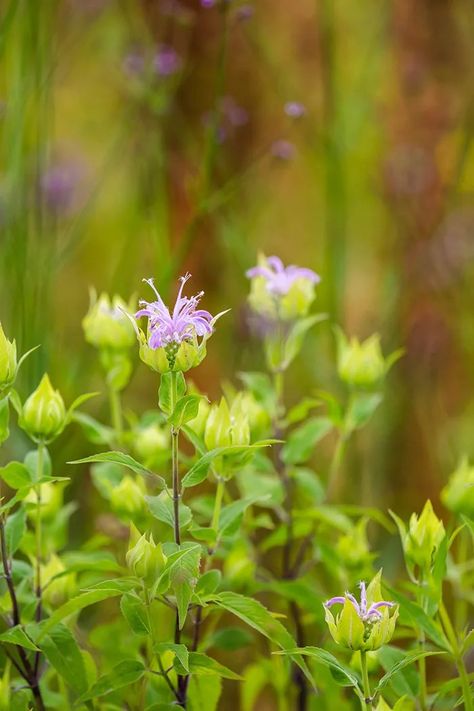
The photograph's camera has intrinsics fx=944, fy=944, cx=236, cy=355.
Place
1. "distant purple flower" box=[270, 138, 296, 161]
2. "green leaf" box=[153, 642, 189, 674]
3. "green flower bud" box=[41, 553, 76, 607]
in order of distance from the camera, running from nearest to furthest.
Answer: "green leaf" box=[153, 642, 189, 674] → "green flower bud" box=[41, 553, 76, 607] → "distant purple flower" box=[270, 138, 296, 161]

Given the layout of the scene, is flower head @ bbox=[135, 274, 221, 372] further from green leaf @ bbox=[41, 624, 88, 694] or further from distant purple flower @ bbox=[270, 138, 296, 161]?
distant purple flower @ bbox=[270, 138, 296, 161]

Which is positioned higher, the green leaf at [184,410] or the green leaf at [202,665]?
the green leaf at [184,410]

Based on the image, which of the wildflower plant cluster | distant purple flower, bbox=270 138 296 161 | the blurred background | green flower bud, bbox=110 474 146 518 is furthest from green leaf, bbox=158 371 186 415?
distant purple flower, bbox=270 138 296 161

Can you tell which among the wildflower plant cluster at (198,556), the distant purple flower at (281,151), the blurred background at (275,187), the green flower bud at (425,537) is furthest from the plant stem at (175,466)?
the distant purple flower at (281,151)

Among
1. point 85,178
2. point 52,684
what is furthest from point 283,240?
point 52,684

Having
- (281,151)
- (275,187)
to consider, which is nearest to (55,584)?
(281,151)

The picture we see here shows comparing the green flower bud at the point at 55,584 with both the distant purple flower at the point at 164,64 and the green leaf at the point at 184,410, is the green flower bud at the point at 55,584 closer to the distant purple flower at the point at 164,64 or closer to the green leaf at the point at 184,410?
the green leaf at the point at 184,410
